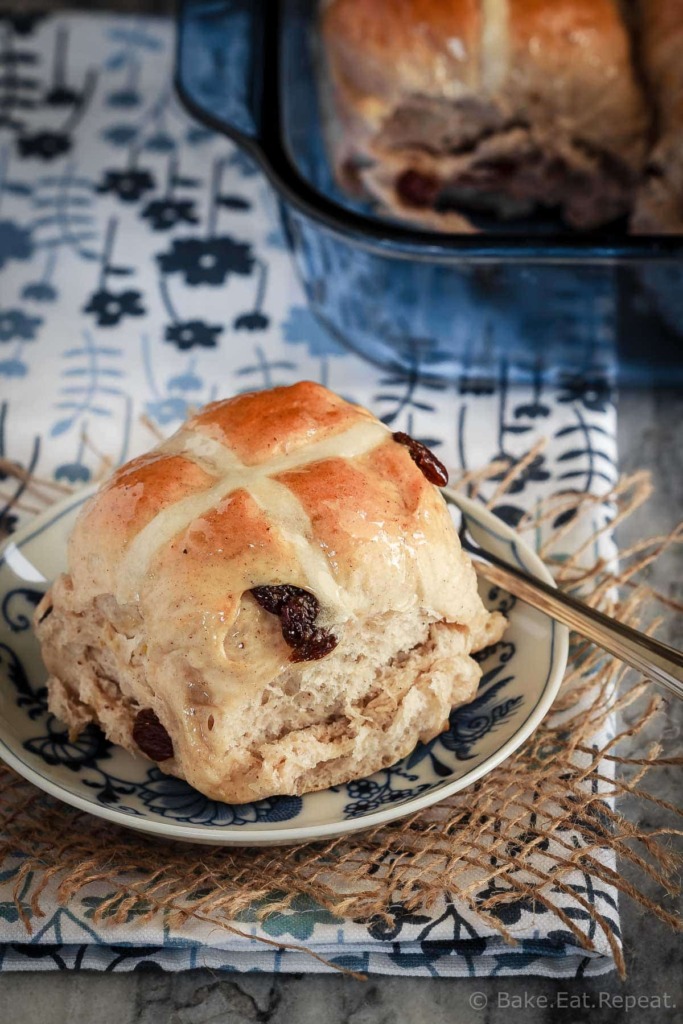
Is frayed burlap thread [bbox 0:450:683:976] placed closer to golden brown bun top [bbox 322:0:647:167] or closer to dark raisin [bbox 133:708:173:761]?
dark raisin [bbox 133:708:173:761]

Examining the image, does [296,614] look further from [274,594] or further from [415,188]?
[415,188]

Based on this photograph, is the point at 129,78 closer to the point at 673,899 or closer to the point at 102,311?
the point at 102,311

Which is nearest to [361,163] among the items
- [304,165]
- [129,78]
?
[304,165]

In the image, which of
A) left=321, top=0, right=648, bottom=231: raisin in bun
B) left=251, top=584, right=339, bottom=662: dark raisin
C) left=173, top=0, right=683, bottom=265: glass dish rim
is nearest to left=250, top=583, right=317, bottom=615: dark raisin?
left=251, top=584, right=339, bottom=662: dark raisin

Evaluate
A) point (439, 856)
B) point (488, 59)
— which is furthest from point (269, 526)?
point (488, 59)

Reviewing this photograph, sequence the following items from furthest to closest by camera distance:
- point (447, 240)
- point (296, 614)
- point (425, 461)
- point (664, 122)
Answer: point (664, 122) → point (447, 240) → point (425, 461) → point (296, 614)
